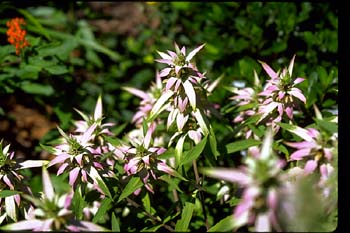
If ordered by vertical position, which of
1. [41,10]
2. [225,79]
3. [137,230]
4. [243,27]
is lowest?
[137,230]

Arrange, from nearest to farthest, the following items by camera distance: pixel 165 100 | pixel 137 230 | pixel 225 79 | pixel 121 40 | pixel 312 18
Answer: pixel 165 100 → pixel 137 230 → pixel 225 79 → pixel 312 18 → pixel 121 40

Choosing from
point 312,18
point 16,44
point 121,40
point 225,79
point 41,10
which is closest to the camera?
point 16,44

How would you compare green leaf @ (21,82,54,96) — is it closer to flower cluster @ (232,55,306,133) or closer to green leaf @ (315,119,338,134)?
flower cluster @ (232,55,306,133)

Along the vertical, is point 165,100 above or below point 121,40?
below

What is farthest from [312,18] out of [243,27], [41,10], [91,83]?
[41,10]

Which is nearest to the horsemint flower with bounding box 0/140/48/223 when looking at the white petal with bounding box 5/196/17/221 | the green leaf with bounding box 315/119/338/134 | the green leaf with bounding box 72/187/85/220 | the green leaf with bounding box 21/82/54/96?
the white petal with bounding box 5/196/17/221

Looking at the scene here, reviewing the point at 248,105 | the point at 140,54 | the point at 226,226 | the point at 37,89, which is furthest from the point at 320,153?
the point at 140,54

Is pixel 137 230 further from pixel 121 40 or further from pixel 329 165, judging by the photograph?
pixel 121 40

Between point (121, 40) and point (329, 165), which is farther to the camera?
point (121, 40)
